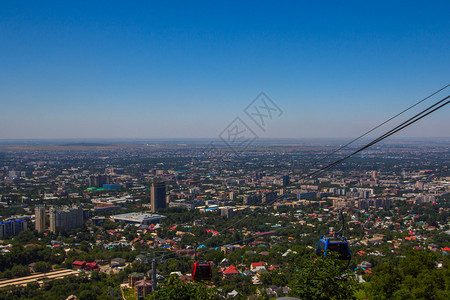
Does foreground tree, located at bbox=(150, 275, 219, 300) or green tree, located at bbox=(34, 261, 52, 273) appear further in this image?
green tree, located at bbox=(34, 261, 52, 273)

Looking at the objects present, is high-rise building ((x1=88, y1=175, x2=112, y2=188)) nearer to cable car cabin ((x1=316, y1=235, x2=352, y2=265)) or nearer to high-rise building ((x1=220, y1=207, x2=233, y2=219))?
high-rise building ((x1=220, y1=207, x2=233, y2=219))

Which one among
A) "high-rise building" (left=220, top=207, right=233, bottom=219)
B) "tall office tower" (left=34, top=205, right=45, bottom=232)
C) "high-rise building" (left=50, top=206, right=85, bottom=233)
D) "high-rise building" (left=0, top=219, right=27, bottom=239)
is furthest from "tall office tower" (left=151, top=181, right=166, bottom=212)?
"high-rise building" (left=0, top=219, right=27, bottom=239)

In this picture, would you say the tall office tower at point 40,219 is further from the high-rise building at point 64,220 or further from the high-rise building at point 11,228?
the high-rise building at point 11,228

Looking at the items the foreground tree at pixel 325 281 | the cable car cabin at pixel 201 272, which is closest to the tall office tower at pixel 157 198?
the cable car cabin at pixel 201 272

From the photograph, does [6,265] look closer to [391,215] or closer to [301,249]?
[301,249]

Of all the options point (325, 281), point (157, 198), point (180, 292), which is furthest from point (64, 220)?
point (325, 281)

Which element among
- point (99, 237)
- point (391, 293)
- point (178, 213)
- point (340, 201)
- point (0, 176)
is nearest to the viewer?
point (391, 293)

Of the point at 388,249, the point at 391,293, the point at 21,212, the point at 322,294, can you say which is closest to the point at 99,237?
the point at 21,212

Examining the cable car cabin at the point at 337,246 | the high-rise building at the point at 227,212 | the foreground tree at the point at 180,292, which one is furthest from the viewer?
the high-rise building at the point at 227,212

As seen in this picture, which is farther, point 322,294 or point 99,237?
point 99,237

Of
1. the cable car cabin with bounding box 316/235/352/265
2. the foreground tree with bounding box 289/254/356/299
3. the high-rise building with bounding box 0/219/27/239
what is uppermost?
the cable car cabin with bounding box 316/235/352/265

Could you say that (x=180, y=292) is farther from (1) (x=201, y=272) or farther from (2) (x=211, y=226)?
(2) (x=211, y=226)
